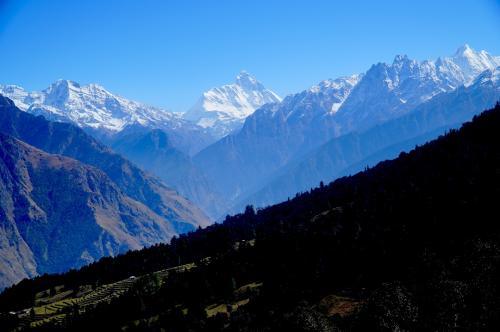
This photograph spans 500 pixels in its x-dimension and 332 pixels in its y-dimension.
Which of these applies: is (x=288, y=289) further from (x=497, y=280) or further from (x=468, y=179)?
(x=468, y=179)

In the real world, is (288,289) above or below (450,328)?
above

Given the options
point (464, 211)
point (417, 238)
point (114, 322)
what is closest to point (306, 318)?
point (417, 238)

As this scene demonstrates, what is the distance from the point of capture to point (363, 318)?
363ft

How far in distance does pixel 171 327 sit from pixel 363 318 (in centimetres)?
6031

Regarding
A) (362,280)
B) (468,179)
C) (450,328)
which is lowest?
(450,328)

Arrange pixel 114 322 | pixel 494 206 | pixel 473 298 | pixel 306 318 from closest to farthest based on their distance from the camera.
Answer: pixel 473 298, pixel 306 318, pixel 494 206, pixel 114 322

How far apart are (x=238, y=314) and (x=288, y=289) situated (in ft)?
42.9

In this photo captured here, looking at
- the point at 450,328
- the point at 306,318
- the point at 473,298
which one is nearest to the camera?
the point at 450,328

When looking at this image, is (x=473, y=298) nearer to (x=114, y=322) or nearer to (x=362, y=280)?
(x=362, y=280)

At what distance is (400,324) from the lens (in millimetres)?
106125

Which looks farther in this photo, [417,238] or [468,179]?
[468,179]

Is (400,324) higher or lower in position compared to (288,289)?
lower

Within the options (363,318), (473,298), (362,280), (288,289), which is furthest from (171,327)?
(473,298)

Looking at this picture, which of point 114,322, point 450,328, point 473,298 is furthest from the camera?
point 114,322
